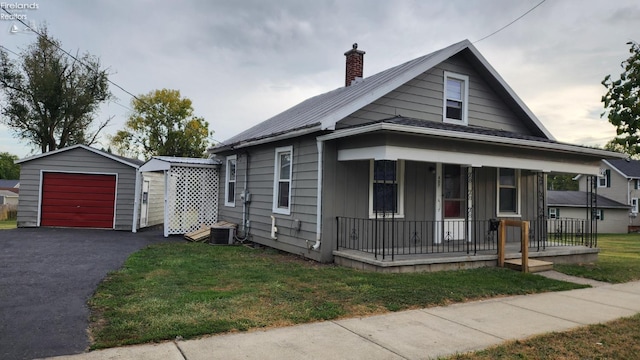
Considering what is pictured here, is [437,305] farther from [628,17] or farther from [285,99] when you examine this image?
[285,99]

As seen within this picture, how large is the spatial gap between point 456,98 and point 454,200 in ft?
9.09

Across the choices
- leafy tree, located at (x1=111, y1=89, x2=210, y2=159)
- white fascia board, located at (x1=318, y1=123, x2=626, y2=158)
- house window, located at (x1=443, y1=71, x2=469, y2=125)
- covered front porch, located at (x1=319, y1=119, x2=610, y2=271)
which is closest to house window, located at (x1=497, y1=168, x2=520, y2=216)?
covered front porch, located at (x1=319, y1=119, x2=610, y2=271)

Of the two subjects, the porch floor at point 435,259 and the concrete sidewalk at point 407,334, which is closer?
the concrete sidewalk at point 407,334

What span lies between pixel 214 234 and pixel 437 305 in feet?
25.9

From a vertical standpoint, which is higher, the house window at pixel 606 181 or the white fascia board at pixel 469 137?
the house window at pixel 606 181

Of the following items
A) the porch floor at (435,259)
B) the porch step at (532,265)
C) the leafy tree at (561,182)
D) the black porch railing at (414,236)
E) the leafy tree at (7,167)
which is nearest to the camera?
the porch floor at (435,259)

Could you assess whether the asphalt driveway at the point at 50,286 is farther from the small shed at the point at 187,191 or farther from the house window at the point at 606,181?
the house window at the point at 606,181

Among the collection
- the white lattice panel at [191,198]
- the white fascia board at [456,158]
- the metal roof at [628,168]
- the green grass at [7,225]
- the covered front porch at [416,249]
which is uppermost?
the metal roof at [628,168]

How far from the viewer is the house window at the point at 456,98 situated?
35.5 ft

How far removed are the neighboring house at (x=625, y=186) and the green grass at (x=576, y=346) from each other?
38.1 m

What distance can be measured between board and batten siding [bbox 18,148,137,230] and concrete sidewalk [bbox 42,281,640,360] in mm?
13446

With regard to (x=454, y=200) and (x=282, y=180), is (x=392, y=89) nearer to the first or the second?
(x=454, y=200)

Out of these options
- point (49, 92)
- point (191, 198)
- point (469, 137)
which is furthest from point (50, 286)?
point (49, 92)

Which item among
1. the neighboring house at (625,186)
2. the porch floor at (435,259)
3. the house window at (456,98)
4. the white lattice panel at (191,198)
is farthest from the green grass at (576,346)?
the neighboring house at (625,186)
